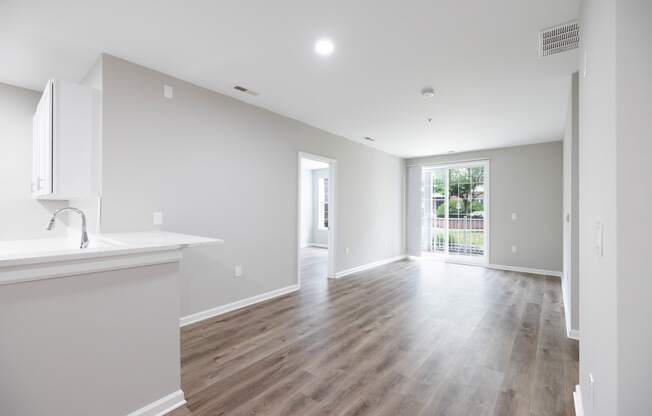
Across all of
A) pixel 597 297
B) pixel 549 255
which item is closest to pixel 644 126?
pixel 597 297

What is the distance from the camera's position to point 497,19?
6.79 feet

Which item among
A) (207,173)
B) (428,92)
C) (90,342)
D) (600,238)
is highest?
(428,92)

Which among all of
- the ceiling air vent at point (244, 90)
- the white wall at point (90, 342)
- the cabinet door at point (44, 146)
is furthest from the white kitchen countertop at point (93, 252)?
the ceiling air vent at point (244, 90)

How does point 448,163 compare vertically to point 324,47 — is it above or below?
below

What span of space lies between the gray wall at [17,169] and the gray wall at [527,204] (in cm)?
734

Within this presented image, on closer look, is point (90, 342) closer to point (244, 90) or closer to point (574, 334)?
point (244, 90)

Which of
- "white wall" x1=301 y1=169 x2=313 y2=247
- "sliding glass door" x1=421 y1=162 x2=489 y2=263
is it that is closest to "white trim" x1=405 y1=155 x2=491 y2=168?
"sliding glass door" x1=421 y1=162 x2=489 y2=263

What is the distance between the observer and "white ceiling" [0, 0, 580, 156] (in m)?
2.00

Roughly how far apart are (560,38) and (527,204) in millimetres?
4538

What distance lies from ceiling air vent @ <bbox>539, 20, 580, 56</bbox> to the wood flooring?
250 centimetres

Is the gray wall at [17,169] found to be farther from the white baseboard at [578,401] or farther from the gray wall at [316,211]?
the gray wall at [316,211]

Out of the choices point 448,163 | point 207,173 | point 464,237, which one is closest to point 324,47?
point 207,173

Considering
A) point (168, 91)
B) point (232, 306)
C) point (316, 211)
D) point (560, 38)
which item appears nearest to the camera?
point (560, 38)

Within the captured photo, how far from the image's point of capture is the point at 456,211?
6859 millimetres
